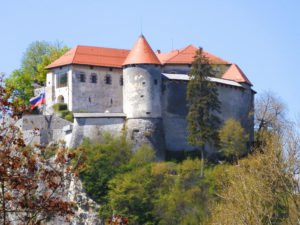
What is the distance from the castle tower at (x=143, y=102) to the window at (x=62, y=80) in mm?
4644

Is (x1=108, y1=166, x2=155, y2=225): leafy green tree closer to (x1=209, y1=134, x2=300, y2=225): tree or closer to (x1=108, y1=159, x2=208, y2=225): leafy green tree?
(x1=108, y1=159, x2=208, y2=225): leafy green tree

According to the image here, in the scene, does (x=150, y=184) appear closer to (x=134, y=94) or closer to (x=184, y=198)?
(x=184, y=198)

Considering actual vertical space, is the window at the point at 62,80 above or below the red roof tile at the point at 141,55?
below

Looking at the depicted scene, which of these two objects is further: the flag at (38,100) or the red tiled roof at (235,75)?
the red tiled roof at (235,75)

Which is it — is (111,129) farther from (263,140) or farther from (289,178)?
(289,178)

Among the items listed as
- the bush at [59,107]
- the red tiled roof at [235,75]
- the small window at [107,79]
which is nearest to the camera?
the bush at [59,107]

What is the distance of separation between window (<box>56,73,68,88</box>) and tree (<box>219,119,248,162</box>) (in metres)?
10.9

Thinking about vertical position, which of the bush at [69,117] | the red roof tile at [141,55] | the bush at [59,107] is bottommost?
the bush at [69,117]

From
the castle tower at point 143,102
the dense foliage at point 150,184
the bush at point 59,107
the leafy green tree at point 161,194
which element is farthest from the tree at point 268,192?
the bush at point 59,107

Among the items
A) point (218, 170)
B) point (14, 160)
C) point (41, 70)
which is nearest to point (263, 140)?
point (218, 170)

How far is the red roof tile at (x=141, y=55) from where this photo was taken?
176 ft

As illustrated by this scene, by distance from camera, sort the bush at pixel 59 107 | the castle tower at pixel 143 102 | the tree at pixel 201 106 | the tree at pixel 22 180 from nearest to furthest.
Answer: the tree at pixel 22 180 → the tree at pixel 201 106 → the castle tower at pixel 143 102 → the bush at pixel 59 107

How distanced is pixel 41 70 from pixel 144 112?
16.5m

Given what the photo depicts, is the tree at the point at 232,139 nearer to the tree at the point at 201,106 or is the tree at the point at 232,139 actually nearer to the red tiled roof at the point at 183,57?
the tree at the point at 201,106
